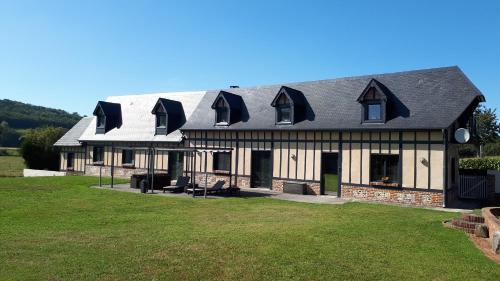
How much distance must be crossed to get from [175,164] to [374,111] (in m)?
13.0

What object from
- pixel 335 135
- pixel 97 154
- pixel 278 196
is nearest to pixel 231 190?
pixel 278 196

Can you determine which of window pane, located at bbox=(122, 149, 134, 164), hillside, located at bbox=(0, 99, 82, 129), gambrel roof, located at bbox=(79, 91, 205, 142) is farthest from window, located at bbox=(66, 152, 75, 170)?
hillside, located at bbox=(0, 99, 82, 129)

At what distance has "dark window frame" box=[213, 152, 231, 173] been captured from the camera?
22.9 m

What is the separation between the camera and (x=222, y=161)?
76.1 ft

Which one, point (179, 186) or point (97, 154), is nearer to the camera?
point (179, 186)

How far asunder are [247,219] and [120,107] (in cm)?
2235

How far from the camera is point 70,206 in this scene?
1423cm

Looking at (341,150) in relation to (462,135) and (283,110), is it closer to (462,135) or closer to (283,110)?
(283,110)

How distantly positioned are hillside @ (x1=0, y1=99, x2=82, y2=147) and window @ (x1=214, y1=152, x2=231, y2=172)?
7748 centimetres

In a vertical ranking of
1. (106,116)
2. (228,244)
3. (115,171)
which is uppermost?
(106,116)

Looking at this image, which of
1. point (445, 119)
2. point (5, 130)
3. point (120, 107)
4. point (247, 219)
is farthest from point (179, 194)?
point (5, 130)

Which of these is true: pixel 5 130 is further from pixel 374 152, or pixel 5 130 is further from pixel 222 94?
pixel 374 152

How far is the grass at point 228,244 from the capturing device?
6941 millimetres

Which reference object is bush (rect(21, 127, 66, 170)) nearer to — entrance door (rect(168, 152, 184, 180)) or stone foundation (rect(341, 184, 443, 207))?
entrance door (rect(168, 152, 184, 180))
